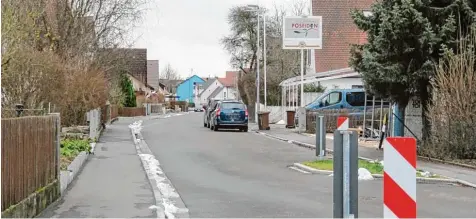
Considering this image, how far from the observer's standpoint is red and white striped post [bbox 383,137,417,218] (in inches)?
207

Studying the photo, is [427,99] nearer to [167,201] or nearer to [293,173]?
[293,173]

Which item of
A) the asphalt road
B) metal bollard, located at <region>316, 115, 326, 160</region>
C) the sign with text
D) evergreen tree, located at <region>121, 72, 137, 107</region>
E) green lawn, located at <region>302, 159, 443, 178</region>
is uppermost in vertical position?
the sign with text

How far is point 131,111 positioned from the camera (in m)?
67.2

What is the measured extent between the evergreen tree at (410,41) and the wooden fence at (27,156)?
10470mm

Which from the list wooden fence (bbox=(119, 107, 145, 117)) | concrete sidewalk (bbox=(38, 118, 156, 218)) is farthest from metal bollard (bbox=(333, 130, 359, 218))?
wooden fence (bbox=(119, 107, 145, 117))

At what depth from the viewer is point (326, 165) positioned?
53.6ft

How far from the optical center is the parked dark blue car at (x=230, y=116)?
34656mm

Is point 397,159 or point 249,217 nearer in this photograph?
point 397,159

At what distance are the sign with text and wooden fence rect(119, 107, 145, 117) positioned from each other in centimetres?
3485

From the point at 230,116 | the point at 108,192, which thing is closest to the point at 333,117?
the point at 230,116

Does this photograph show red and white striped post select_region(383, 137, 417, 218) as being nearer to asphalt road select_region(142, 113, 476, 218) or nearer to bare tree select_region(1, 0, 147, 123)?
asphalt road select_region(142, 113, 476, 218)

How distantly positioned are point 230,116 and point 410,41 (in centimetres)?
1693

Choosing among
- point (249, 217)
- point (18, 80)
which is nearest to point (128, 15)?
point (18, 80)

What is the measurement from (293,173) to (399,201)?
1027 centimetres
